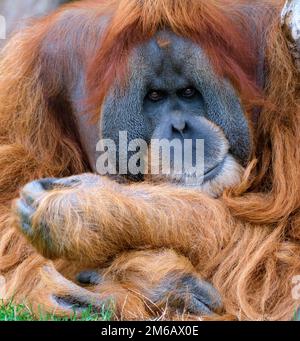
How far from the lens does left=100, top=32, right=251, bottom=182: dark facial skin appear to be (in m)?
4.03

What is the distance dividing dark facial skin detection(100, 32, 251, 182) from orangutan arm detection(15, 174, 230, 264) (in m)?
0.22

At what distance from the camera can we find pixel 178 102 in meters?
4.09

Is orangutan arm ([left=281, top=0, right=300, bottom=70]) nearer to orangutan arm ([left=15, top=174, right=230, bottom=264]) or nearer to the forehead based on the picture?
the forehead

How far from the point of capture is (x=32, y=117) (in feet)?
14.7

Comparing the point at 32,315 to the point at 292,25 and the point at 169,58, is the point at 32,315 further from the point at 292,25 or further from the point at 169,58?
the point at 292,25

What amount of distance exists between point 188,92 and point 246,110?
10.4 inches

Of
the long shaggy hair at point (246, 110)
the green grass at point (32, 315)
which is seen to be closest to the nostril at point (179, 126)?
the long shaggy hair at point (246, 110)

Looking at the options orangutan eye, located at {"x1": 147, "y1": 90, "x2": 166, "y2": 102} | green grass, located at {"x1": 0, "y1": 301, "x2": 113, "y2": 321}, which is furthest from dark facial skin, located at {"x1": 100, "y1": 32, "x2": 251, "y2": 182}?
green grass, located at {"x1": 0, "y1": 301, "x2": 113, "y2": 321}

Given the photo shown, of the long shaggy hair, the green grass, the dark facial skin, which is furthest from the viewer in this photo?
the dark facial skin

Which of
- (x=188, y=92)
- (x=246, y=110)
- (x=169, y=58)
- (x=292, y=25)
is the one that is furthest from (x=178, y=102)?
(x=292, y=25)

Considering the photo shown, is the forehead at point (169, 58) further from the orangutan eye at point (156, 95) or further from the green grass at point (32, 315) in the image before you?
the green grass at point (32, 315)
